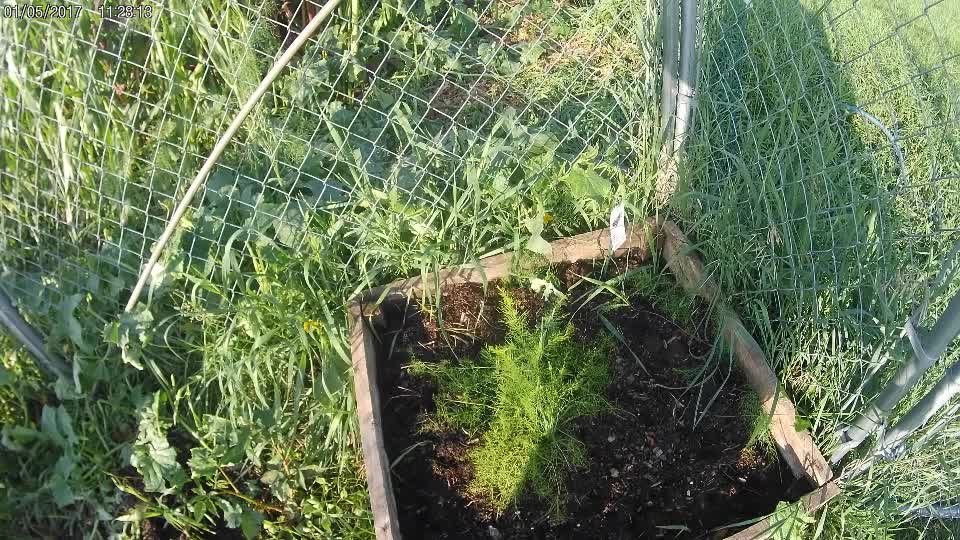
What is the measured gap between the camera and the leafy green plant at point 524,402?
179 centimetres

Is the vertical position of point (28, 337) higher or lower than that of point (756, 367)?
lower

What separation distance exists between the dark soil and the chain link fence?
200 mm

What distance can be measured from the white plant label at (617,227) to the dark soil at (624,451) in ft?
0.76

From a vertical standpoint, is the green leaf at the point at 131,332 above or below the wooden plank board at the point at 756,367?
below

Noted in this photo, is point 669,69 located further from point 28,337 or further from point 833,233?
point 28,337

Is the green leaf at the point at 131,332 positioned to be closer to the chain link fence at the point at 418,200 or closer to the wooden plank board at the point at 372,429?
the chain link fence at the point at 418,200

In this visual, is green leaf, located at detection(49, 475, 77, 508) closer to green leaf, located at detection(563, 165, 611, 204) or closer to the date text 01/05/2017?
the date text 01/05/2017

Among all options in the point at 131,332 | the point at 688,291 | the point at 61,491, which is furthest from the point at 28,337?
the point at 688,291

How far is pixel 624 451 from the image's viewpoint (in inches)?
73.2

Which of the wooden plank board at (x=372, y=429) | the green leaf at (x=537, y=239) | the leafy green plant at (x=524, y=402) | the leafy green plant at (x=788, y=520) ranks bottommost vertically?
the wooden plank board at (x=372, y=429)

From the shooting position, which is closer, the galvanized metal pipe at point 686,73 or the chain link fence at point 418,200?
the galvanized metal pipe at point 686,73

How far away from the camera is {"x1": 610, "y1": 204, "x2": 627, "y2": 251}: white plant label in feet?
6.98

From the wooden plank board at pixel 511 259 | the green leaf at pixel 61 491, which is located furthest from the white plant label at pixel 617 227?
the green leaf at pixel 61 491

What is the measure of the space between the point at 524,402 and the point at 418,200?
0.92 metres
